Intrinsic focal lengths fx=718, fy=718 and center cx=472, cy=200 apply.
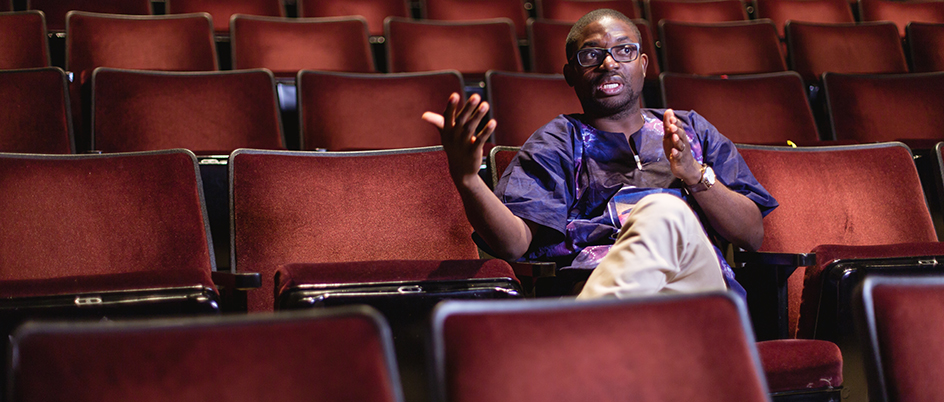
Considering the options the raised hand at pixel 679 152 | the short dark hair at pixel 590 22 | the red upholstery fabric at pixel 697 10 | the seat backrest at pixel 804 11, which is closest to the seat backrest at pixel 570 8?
the red upholstery fabric at pixel 697 10

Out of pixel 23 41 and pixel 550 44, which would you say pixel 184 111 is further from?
pixel 550 44

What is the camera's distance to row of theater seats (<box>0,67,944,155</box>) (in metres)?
0.70

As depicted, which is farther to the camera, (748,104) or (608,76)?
(748,104)

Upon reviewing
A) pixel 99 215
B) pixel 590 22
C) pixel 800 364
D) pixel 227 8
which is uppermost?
pixel 227 8

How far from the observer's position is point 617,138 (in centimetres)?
51

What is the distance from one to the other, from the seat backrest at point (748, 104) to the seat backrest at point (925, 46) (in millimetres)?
372

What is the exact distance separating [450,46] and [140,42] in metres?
0.41

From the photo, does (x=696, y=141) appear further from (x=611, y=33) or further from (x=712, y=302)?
(x=712, y=302)

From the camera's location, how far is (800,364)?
15.8 inches

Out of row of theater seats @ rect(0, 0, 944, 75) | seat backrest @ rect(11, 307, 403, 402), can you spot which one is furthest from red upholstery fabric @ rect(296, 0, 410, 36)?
seat backrest @ rect(11, 307, 403, 402)

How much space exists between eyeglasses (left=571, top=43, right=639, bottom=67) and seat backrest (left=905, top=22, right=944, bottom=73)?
84 centimetres

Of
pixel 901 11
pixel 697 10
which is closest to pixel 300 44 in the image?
pixel 697 10

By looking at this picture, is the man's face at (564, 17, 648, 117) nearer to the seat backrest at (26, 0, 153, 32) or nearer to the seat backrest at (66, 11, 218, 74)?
the seat backrest at (66, 11, 218, 74)

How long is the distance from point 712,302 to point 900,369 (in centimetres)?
8
